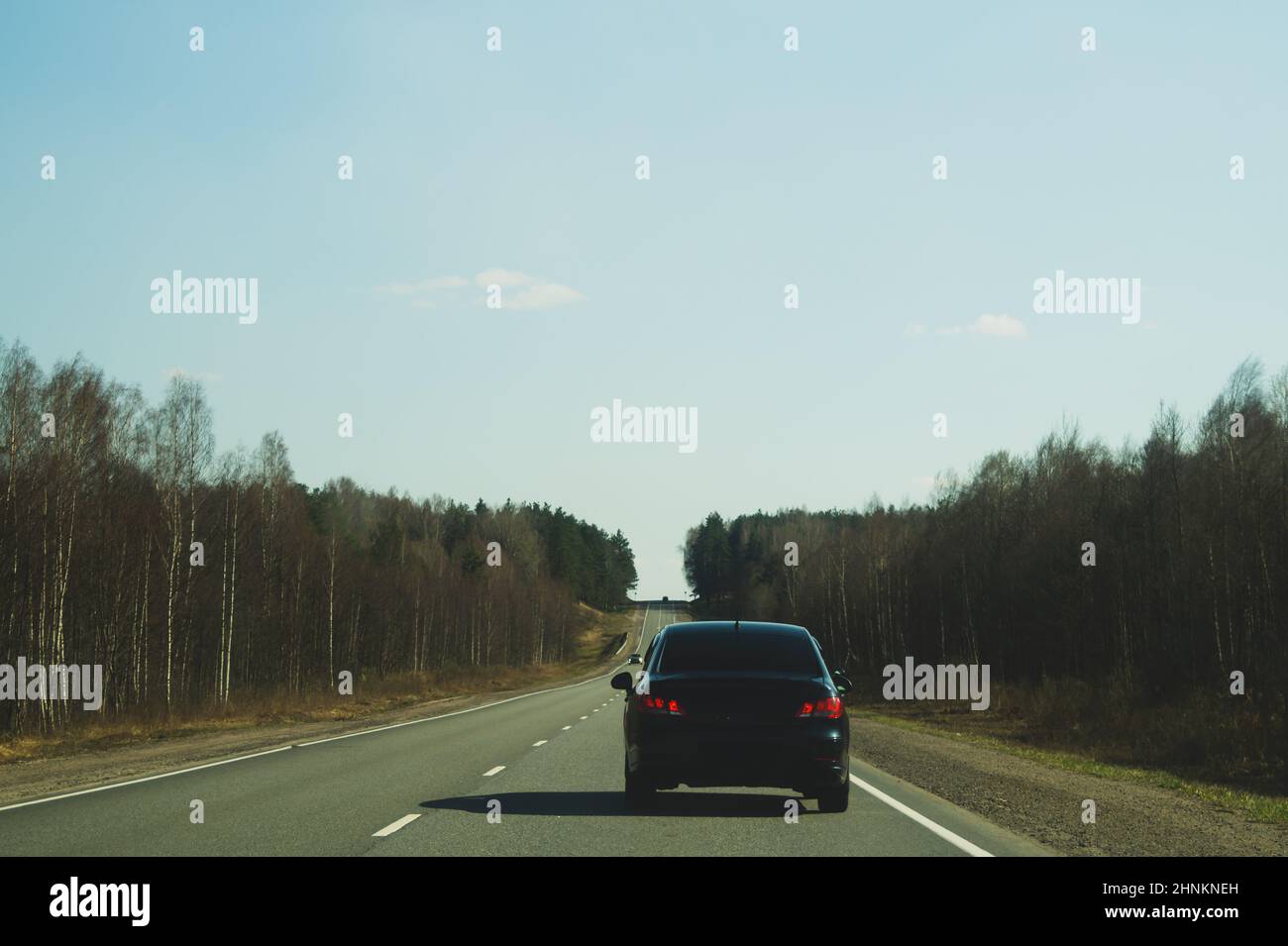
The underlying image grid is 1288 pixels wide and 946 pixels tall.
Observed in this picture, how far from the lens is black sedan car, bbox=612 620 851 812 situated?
11.8 metres

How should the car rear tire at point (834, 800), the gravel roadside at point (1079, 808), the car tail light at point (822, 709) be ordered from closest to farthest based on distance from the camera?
the gravel roadside at point (1079, 808), the car tail light at point (822, 709), the car rear tire at point (834, 800)

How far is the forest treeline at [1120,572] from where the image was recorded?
4828 centimetres

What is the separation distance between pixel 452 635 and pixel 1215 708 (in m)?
93.2

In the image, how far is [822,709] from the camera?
1202 cm

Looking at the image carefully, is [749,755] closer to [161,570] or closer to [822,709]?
[822,709]

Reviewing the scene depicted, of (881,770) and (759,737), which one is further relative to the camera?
(881,770)

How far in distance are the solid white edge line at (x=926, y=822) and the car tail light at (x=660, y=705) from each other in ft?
8.68

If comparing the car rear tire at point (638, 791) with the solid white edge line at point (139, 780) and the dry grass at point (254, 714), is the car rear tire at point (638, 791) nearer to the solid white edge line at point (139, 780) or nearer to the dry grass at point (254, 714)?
the solid white edge line at point (139, 780)

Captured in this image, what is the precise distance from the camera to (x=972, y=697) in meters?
53.5

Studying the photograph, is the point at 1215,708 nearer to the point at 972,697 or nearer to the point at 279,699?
the point at 972,697

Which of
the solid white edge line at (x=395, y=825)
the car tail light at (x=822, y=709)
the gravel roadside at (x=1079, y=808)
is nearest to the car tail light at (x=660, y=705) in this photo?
the car tail light at (x=822, y=709)

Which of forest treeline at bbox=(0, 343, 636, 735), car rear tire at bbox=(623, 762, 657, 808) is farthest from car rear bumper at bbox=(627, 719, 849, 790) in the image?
forest treeline at bbox=(0, 343, 636, 735)

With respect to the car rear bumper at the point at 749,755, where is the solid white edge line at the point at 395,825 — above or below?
below
